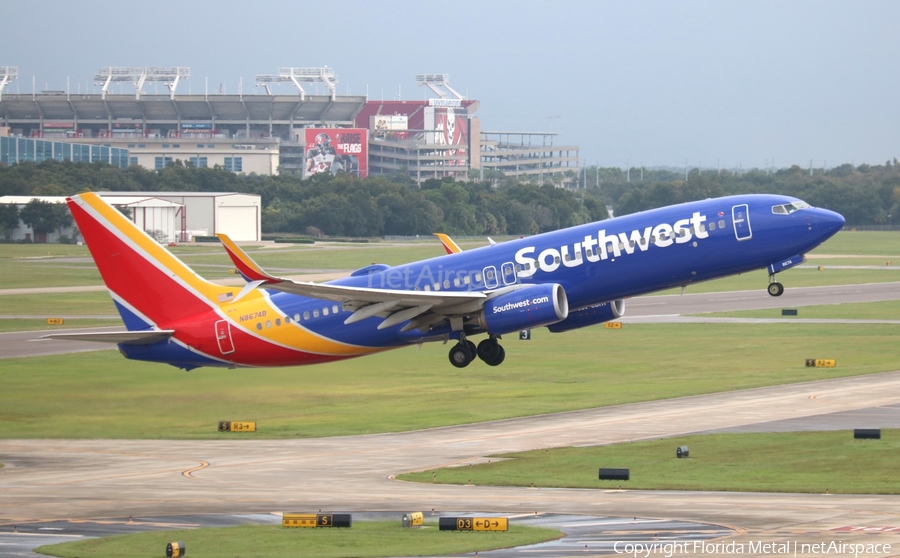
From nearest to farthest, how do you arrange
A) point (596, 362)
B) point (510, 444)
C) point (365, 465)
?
point (365, 465)
point (510, 444)
point (596, 362)

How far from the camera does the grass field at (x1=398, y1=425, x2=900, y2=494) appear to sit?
196 feet

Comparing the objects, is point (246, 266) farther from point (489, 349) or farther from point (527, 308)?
point (489, 349)

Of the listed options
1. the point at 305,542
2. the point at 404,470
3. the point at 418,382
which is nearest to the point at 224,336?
the point at 305,542

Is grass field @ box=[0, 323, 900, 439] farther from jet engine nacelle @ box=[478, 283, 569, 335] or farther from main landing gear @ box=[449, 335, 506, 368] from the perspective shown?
jet engine nacelle @ box=[478, 283, 569, 335]

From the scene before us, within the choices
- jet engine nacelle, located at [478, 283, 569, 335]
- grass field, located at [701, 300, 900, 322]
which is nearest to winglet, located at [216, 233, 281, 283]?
jet engine nacelle, located at [478, 283, 569, 335]

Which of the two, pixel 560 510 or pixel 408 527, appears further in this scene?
pixel 560 510

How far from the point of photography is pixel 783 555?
41.1 meters

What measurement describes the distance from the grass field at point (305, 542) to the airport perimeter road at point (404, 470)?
5.35 m

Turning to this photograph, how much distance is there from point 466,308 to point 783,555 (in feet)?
52.6

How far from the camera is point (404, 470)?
6456 centimetres

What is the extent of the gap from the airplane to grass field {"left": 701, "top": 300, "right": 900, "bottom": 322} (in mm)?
82605

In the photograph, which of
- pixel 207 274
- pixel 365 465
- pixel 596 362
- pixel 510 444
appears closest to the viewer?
pixel 365 465

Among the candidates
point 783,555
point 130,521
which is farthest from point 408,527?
point 783,555

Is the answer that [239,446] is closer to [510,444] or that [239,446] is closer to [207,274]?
[510,444]
